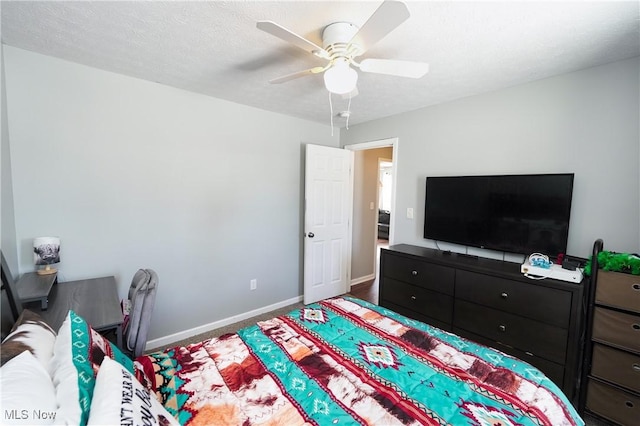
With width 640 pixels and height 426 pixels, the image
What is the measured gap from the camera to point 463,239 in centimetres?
269

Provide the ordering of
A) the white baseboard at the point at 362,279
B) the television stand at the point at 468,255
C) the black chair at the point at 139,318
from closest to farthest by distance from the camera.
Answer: the black chair at the point at 139,318 < the television stand at the point at 468,255 < the white baseboard at the point at 362,279

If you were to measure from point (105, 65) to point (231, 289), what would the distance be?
230 cm

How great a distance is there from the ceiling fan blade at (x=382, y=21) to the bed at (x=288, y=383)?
154cm

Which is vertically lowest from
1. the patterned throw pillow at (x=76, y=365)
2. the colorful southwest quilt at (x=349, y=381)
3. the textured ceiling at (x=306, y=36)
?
the colorful southwest quilt at (x=349, y=381)

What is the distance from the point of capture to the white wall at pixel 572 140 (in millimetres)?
1922

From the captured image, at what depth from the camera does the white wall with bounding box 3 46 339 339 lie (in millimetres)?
2029

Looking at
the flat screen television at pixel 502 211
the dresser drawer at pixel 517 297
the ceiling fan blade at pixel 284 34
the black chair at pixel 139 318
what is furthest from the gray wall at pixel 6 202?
the flat screen television at pixel 502 211

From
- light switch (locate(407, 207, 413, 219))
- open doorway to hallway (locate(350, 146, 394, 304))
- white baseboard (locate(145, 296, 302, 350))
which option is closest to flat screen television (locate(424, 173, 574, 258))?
light switch (locate(407, 207, 413, 219))

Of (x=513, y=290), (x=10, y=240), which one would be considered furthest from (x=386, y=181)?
(x=10, y=240)

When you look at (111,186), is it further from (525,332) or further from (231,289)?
(525,332)

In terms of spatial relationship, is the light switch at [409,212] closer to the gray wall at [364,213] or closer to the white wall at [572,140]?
the white wall at [572,140]

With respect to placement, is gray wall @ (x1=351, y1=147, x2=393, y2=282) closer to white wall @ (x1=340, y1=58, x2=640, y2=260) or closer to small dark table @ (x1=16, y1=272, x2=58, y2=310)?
white wall @ (x1=340, y1=58, x2=640, y2=260)

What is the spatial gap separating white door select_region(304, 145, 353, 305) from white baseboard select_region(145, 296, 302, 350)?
364mm

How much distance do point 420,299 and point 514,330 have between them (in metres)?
0.76
